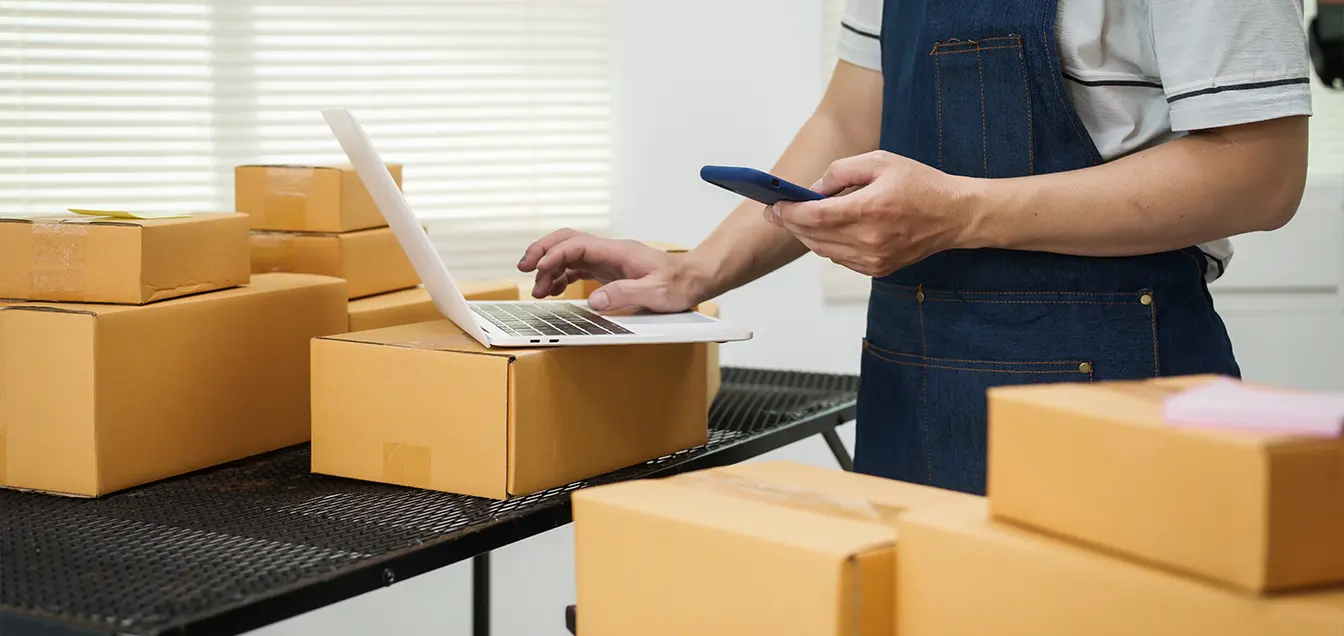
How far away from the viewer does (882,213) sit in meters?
Result: 1.00

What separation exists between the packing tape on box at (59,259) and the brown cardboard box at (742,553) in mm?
639

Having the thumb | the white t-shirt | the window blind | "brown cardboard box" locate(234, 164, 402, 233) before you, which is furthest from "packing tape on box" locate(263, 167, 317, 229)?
the window blind

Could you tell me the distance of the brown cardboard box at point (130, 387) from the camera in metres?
1.10

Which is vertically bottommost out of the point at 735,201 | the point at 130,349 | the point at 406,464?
the point at 406,464

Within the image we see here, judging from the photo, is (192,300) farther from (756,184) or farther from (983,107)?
(983,107)

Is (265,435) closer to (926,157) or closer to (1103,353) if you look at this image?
(926,157)

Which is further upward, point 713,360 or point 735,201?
point 735,201

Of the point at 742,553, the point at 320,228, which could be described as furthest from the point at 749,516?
the point at 320,228

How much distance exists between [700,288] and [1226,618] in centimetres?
85

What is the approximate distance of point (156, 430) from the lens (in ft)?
3.79

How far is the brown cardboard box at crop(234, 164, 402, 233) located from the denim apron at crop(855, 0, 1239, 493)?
685 mm

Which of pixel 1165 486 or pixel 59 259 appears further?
pixel 59 259


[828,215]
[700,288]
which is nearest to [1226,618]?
[828,215]

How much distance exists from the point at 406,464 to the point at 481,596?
2.84ft
